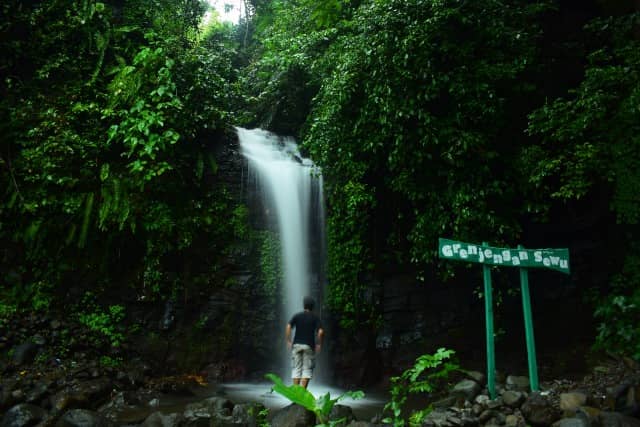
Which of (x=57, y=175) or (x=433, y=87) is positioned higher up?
(x=433, y=87)

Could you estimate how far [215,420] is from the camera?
5828mm

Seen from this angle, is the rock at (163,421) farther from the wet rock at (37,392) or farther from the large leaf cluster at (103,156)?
the large leaf cluster at (103,156)

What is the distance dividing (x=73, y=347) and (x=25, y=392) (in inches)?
66.9

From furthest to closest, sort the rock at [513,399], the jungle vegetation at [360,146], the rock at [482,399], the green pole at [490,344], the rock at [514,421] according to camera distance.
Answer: the jungle vegetation at [360,146] < the green pole at [490,344] < the rock at [482,399] < the rock at [513,399] < the rock at [514,421]

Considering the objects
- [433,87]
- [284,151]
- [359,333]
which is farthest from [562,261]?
[284,151]

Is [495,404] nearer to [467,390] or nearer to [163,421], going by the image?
[467,390]

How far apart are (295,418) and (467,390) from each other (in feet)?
9.92

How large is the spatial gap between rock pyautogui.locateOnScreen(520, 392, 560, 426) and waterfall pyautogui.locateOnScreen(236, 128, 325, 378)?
5147mm

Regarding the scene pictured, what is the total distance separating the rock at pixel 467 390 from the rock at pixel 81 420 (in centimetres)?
491

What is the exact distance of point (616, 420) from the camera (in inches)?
205

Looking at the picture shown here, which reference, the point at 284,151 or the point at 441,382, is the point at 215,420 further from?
the point at 284,151

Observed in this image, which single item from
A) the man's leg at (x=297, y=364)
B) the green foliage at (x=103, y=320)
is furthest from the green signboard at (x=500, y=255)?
the green foliage at (x=103, y=320)

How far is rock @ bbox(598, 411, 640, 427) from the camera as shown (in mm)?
5145

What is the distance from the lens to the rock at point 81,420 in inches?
223
